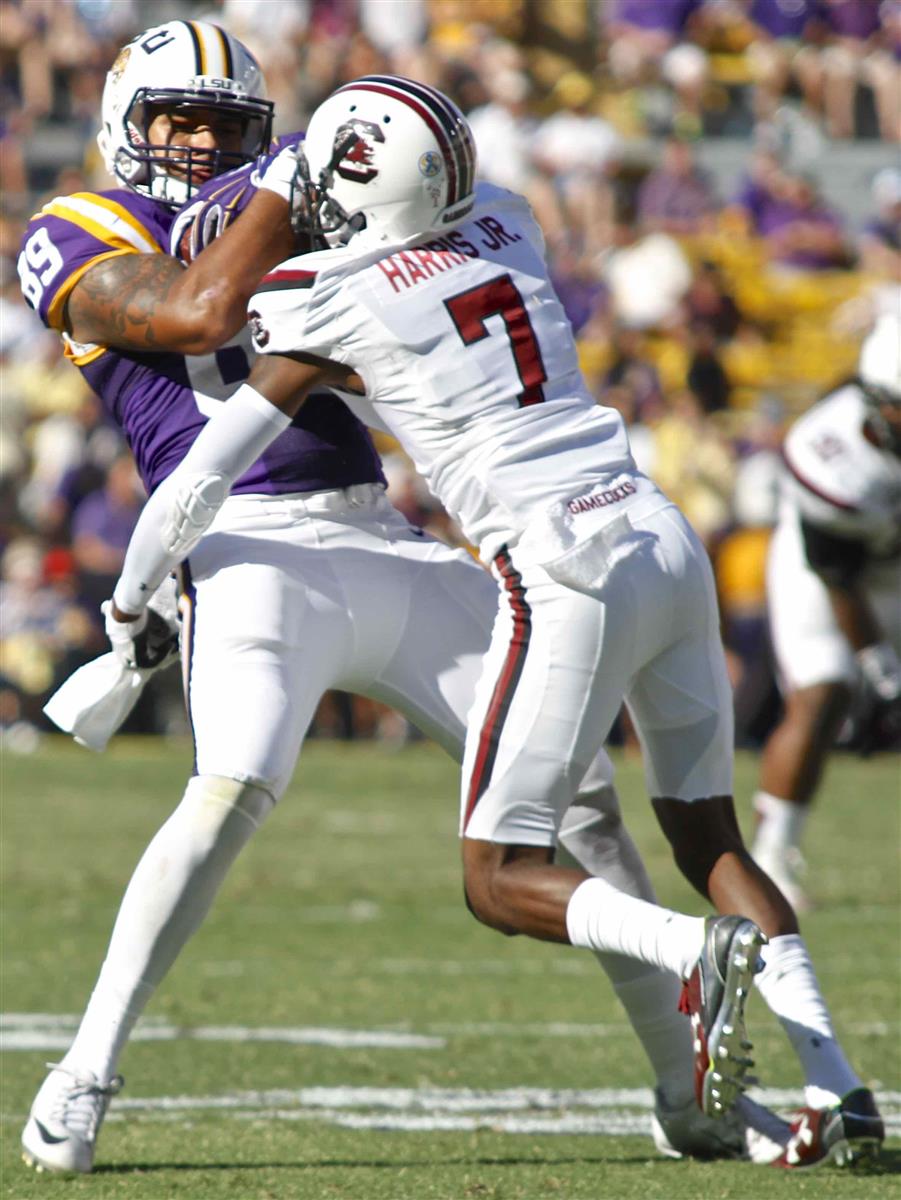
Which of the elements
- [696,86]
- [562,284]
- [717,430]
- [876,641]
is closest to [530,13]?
[696,86]

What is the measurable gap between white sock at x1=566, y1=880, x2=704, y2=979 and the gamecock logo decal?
1.21 meters

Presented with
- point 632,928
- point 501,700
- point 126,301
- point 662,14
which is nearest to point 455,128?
point 126,301

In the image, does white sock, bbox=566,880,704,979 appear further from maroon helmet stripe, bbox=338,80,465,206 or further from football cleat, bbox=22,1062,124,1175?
maroon helmet stripe, bbox=338,80,465,206

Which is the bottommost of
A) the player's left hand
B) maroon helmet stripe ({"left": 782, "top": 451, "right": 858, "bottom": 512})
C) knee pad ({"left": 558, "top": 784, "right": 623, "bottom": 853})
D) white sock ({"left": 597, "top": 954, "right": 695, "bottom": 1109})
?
maroon helmet stripe ({"left": 782, "top": 451, "right": 858, "bottom": 512})

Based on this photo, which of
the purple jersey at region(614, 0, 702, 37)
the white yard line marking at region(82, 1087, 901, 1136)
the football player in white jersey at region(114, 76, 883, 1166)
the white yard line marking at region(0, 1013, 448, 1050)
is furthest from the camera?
the purple jersey at region(614, 0, 702, 37)

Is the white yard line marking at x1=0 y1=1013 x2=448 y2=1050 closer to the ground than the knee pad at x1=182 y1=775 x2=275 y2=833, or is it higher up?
closer to the ground

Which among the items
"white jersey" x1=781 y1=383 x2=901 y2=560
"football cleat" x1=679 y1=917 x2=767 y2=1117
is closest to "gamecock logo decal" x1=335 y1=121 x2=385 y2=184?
"football cleat" x1=679 y1=917 x2=767 y2=1117

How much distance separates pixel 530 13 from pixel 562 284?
360cm

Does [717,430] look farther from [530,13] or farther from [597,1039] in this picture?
[597,1039]

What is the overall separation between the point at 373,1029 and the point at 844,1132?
1695 mm

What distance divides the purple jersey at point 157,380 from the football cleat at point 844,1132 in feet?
4.61

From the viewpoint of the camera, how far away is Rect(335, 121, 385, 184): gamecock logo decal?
3.39 meters

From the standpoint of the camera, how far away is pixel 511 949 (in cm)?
619

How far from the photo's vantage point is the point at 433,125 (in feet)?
11.2
